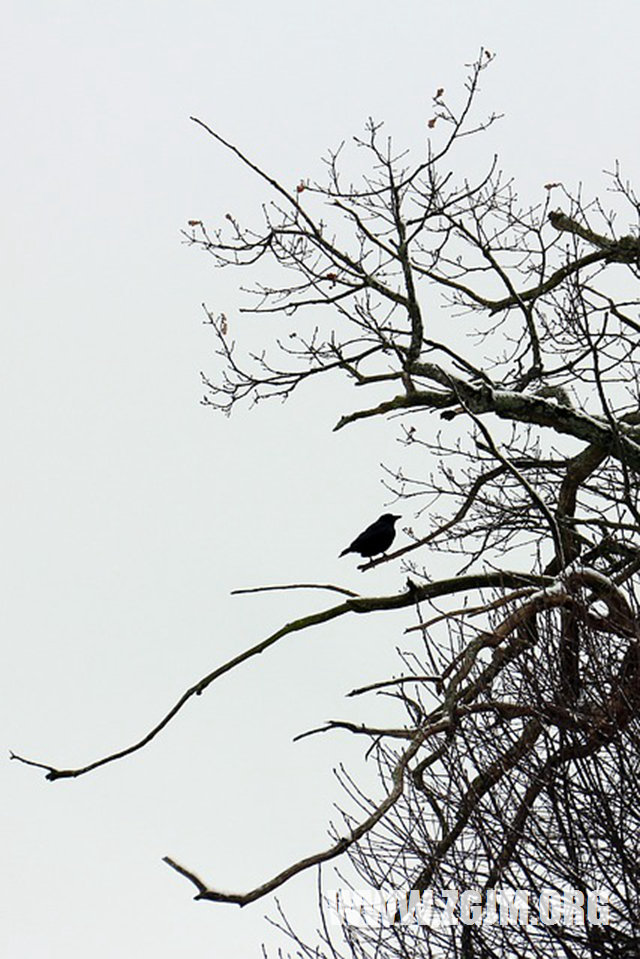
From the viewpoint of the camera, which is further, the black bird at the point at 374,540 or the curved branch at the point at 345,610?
the black bird at the point at 374,540

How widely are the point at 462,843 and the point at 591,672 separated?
1.22m

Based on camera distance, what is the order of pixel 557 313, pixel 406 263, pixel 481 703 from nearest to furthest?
pixel 481 703
pixel 406 263
pixel 557 313

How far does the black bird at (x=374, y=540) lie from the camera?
1310 cm

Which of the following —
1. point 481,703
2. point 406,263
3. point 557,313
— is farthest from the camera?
point 557,313

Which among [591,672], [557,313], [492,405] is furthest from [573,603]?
[557,313]

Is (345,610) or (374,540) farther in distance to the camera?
Answer: (374,540)

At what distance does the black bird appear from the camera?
13.1 meters

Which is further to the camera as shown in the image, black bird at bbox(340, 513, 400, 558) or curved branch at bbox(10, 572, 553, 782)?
black bird at bbox(340, 513, 400, 558)

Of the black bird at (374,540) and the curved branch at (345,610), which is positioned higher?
the black bird at (374,540)

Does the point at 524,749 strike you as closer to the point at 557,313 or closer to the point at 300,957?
the point at 300,957

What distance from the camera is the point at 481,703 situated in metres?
8.99

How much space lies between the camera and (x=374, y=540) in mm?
13094

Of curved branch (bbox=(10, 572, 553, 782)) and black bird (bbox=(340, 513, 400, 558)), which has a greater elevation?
black bird (bbox=(340, 513, 400, 558))

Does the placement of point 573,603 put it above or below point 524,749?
above
